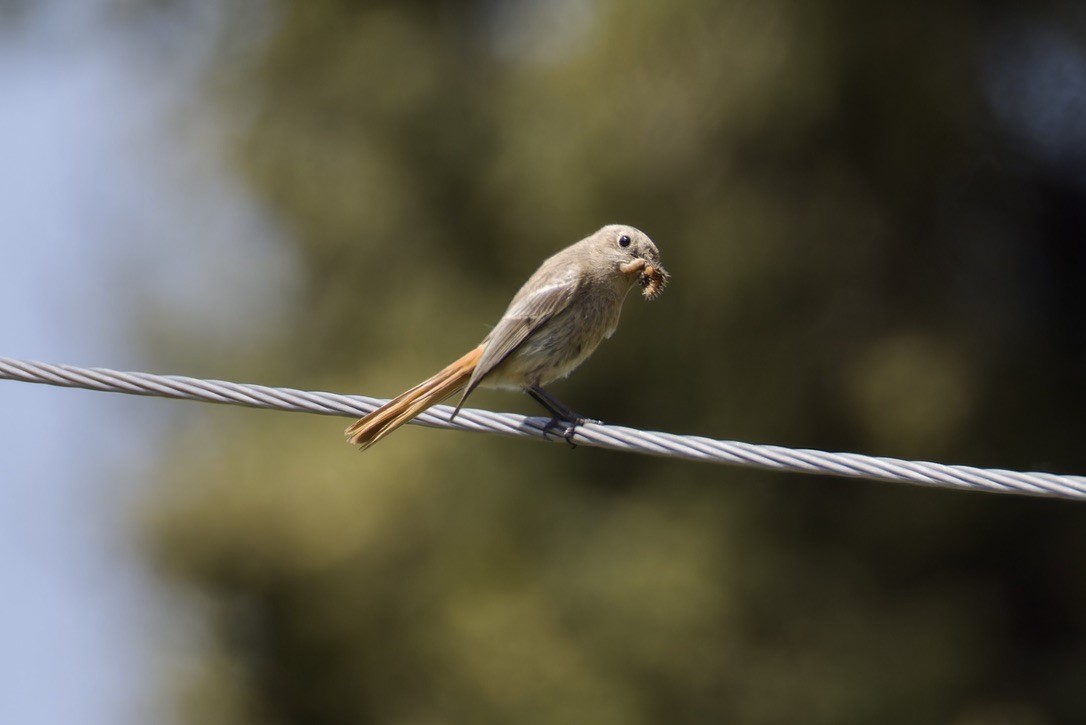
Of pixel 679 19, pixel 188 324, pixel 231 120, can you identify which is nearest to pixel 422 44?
pixel 231 120

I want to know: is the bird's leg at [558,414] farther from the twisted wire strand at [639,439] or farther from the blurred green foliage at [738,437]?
the blurred green foliage at [738,437]

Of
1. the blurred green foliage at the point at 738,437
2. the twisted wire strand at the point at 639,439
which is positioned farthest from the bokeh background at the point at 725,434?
the twisted wire strand at the point at 639,439

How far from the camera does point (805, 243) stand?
384 inches

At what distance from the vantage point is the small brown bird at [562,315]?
5359 mm

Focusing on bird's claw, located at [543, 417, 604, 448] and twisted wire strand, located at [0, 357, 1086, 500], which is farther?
bird's claw, located at [543, 417, 604, 448]

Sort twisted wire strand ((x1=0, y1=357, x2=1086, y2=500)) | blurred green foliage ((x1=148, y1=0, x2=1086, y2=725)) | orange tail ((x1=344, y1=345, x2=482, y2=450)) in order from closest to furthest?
1. twisted wire strand ((x1=0, y1=357, x2=1086, y2=500))
2. orange tail ((x1=344, y1=345, x2=482, y2=450))
3. blurred green foliage ((x1=148, y1=0, x2=1086, y2=725))

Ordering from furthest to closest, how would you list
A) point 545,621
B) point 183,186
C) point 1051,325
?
1. point 183,186
2. point 1051,325
3. point 545,621

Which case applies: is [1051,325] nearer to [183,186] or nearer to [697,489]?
[697,489]

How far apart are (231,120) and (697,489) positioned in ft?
16.1

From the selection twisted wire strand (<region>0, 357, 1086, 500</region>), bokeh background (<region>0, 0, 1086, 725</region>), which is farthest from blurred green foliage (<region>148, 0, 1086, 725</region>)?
twisted wire strand (<region>0, 357, 1086, 500</region>)

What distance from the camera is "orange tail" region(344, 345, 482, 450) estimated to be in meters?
4.70

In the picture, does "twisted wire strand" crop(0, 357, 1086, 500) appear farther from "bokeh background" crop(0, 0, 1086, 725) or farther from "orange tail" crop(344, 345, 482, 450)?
"bokeh background" crop(0, 0, 1086, 725)

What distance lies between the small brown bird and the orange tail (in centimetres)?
9

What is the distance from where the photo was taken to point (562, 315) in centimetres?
546
